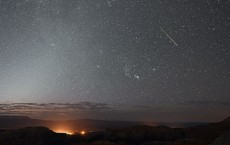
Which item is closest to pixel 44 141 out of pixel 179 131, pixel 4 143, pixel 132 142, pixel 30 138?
pixel 30 138

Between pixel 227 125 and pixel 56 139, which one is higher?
pixel 227 125

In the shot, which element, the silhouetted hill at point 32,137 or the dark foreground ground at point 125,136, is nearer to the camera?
the silhouetted hill at point 32,137

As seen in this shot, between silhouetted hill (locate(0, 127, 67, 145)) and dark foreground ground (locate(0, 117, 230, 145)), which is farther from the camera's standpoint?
dark foreground ground (locate(0, 117, 230, 145))

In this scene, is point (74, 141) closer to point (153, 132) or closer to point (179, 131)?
point (153, 132)

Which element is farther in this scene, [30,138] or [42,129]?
[42,129]

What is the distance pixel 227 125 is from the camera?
11750 cm

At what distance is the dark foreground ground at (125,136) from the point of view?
351 ft

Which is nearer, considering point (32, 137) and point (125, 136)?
point (32, 137)

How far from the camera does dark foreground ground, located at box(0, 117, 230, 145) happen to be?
107 metres

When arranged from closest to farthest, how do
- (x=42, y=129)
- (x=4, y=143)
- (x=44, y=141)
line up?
(x=4, y=143) → (x=44, y=141) → (x=42, y=129)

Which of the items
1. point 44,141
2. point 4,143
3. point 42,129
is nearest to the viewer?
point 4,143

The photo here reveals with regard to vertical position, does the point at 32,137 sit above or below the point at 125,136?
below

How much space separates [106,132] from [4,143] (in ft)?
132

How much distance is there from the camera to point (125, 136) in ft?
384
